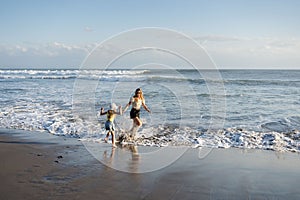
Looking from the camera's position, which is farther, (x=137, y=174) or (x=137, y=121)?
(x=137, y=121)

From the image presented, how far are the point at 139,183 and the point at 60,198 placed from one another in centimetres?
145

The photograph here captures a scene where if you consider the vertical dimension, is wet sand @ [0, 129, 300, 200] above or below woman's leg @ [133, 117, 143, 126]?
below

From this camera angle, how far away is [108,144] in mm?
9562

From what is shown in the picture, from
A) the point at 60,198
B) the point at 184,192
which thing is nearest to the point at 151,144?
the point at 184,192

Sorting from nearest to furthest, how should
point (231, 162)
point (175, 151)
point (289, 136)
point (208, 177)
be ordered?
point (208, 177) < point (231, 162) < point (175, 151) < point (289, 136)

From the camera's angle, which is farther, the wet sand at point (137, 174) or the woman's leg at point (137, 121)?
the woman's leg at point (137, 121)

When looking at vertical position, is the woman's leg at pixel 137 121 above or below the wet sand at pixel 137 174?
above

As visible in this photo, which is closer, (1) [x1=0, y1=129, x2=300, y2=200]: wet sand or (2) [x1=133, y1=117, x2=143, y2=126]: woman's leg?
(1) [x1=0, y1=129, x2=300, y2=200]: wet sand

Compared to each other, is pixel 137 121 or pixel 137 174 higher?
pixel 137 121

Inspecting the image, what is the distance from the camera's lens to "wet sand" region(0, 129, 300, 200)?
542 cm

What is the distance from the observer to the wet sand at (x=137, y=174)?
5.42m

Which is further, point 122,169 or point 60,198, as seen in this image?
point 122,169

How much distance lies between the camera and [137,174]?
21.2 ft

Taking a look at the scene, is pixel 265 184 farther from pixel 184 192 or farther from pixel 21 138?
pixel 21 138
